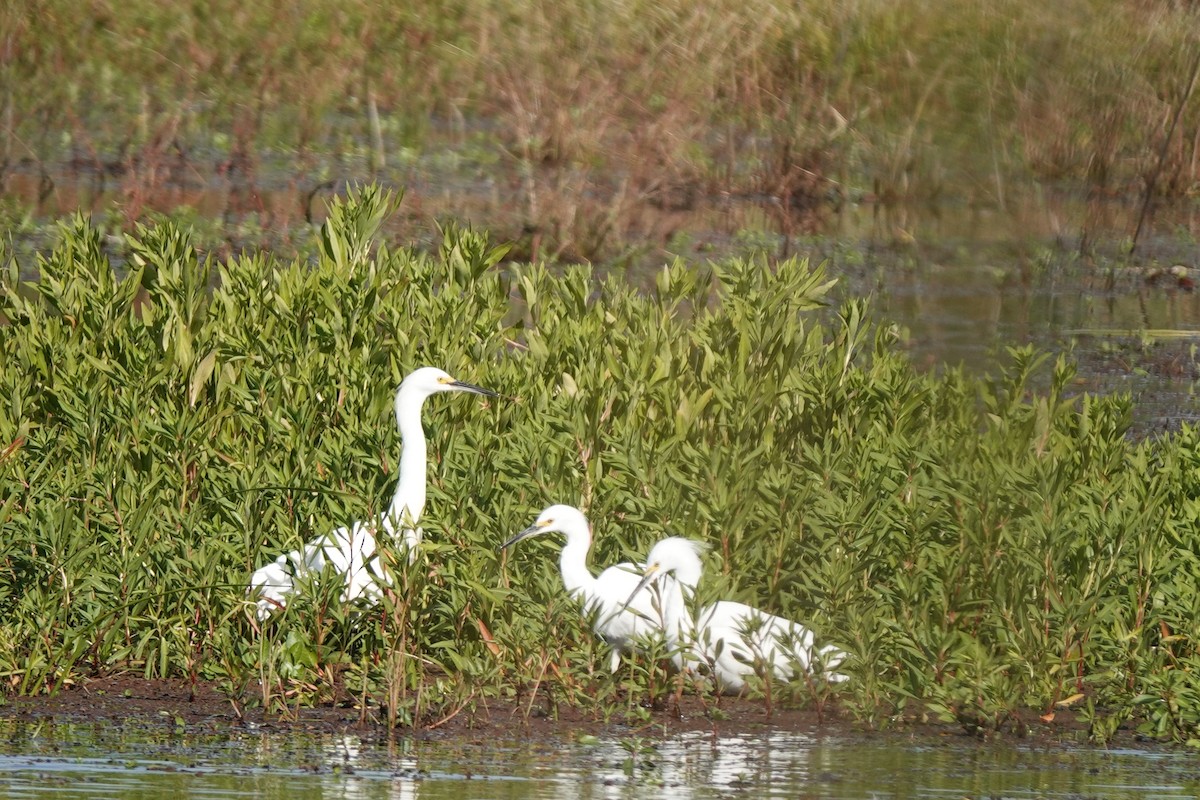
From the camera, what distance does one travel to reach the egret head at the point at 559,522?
6121 millimetres

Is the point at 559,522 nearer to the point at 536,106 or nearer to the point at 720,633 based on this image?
the point at 720,633

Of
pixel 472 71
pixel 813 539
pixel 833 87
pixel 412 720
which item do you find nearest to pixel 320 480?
pixel 412 720

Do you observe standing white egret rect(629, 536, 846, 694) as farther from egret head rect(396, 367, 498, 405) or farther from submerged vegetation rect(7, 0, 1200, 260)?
submerged vegetation rect(7, 0, 1200, 260)

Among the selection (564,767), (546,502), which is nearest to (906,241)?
(546,502)

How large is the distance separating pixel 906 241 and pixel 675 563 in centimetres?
924

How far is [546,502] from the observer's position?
6.48 meters

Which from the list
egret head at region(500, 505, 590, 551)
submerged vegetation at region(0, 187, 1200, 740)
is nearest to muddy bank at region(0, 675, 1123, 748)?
submerged vegetation at region(0, 187, 1200, 740)

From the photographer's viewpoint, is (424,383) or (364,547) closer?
(364,547)

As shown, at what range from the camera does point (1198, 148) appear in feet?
50.3

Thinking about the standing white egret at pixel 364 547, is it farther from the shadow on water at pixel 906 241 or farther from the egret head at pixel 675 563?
the shadow on water at pixel 906 241

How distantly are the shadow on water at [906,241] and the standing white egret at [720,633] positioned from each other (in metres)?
3.81

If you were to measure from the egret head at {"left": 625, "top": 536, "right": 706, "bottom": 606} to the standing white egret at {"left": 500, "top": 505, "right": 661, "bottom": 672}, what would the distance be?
9 centimetres

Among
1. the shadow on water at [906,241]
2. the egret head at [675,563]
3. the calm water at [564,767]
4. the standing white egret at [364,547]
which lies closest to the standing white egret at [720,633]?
the egret head at [675,563]

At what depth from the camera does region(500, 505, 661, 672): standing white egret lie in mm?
5988
